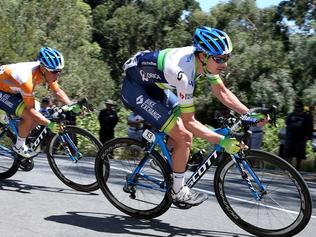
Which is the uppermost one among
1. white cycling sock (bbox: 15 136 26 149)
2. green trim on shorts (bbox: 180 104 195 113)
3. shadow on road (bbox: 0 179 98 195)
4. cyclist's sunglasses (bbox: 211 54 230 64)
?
cyclist's sunglasses (bbox: 211 54 230 64)

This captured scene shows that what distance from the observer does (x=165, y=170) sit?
216 inches

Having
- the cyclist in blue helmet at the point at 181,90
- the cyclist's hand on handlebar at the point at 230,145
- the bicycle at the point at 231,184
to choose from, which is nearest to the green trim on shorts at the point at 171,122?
the cyclist in blue helmet at the point at 181,90

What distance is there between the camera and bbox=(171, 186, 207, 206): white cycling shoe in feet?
17.1

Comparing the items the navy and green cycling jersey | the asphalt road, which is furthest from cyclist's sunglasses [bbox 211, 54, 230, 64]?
the asphalt road

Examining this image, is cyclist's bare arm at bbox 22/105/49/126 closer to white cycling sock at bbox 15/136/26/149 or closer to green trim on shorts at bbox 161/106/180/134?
white cycling sock at bbox 15/136/26/149

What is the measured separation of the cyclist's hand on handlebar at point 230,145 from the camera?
4938mm

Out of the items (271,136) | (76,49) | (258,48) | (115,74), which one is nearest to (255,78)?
(258,48)

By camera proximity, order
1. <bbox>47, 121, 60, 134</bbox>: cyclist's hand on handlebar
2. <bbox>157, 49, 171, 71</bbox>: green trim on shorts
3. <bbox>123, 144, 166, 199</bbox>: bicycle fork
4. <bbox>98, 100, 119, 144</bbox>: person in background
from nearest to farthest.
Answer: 1. <bbox>157, 49, 171, 71</bbox>: green trim on shorts
2. <bbox>123, 144, 166, 199</bbox>: bicycle fork
3. <bbox>47, 121, 60, 134</bbox>: cyclist's hand on handlebar
4. <bbox>98, 100, 119, 144</bbox>: person in background

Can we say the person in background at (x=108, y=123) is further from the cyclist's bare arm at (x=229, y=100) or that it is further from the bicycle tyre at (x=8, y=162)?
the cyclist's bare arm at (x=229, y=100)

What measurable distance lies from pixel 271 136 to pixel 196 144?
3.50m

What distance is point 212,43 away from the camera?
16.5 feet

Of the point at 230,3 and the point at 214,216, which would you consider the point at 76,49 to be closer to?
the point at 230,3

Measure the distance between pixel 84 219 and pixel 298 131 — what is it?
7.24 meters

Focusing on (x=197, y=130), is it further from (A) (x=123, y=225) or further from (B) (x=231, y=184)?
(A) (x=123, y=225)
